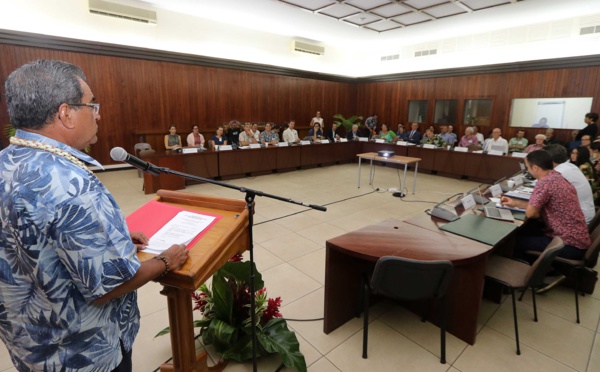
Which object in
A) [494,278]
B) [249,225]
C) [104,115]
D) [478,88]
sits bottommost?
[494,278]

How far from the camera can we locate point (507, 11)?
635 cm

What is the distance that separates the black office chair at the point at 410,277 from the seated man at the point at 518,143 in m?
6.85

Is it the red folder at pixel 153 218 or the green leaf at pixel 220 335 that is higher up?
the red folder at pixel 153 218

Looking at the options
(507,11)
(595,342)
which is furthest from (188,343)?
(507,11)

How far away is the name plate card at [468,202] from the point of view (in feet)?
8.72

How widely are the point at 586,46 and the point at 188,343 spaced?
9.27 m

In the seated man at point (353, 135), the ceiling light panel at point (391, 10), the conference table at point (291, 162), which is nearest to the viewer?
the conference table at point (291, 162)

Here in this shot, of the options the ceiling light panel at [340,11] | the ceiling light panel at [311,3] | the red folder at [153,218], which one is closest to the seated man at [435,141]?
the ceiling light panel at [340,11]

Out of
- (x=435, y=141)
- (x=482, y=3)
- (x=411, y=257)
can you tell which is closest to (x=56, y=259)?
(x=411, y=257)

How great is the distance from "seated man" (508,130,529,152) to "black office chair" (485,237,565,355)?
6014 mm

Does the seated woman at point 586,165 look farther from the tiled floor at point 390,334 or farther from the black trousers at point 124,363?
the black trousers at point 124,363

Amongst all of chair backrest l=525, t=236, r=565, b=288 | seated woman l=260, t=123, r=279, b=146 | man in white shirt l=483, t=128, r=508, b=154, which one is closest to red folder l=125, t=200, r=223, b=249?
chair backrest l=525, t=236, r=565, b=288

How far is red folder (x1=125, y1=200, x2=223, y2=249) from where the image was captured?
3.75 ft

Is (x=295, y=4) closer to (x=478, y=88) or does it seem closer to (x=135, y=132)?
(x=135, y=132)
